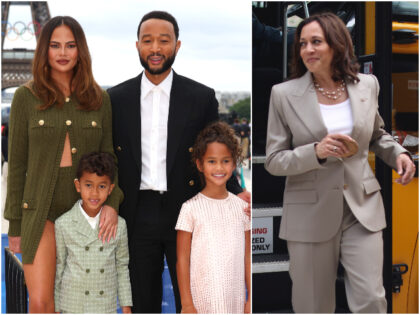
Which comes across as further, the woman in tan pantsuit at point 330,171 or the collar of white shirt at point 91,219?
the collar of white shirt at point 91,219

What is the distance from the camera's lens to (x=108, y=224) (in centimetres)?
221

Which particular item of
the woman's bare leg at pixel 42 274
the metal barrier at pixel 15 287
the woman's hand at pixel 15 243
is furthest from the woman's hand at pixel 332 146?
the metal barrier at pixel 15 287

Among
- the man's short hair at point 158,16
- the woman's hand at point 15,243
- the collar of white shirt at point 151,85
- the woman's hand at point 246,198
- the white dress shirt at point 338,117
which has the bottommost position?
the woman's hand at point 15,243

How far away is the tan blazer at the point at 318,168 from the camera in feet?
6.66

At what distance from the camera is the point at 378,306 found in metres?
2.06

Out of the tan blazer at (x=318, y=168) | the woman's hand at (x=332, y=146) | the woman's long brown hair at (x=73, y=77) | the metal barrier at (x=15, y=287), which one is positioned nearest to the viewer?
the woman's hand at (x=332, y=146)

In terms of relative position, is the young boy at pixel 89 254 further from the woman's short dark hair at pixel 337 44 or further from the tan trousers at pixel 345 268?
the woman's short dark hair at pixel 337 44

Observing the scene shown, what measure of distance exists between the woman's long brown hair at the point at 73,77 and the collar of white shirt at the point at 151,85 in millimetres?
204

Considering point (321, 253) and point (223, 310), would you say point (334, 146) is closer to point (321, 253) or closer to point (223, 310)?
point (321, 253)

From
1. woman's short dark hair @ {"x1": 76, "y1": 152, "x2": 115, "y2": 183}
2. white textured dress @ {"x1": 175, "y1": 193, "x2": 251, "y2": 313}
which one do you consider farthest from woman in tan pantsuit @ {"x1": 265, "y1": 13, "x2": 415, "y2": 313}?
woman's short dark hair @ {"x1": 76, "y1": 152, "x2": 115, "y2": 183}

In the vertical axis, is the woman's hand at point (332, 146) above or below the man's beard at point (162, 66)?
below

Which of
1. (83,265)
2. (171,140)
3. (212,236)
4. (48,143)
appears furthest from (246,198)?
(48,143)

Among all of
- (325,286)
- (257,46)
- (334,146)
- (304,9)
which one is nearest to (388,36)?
(304,9)

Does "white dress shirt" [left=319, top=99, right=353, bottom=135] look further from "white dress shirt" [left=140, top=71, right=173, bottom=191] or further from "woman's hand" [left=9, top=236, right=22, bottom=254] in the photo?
"woman's hand" [left=9, top=236, right=22, bottom=254]
